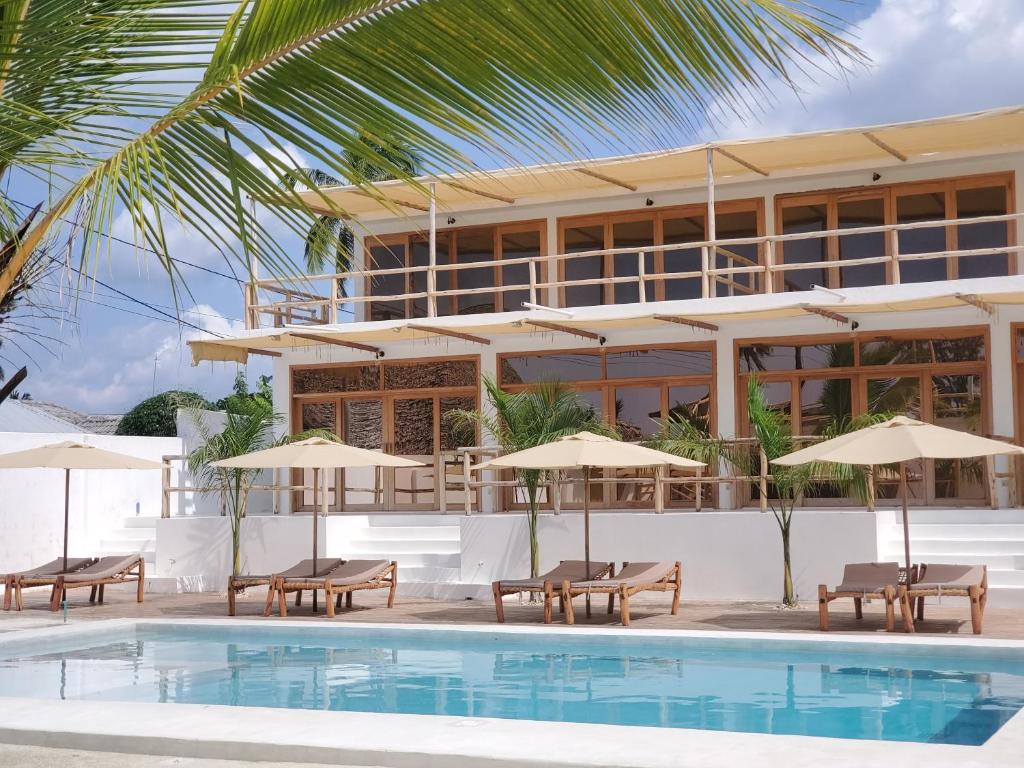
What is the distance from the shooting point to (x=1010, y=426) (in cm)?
1850

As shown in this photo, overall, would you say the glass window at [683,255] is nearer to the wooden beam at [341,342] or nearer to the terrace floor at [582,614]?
the wooden beam at [341,342]

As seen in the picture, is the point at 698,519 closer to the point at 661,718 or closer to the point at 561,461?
the point at 561,461

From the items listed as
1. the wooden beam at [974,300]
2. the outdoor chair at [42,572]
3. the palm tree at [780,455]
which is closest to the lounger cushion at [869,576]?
the palm tree at [780,455]

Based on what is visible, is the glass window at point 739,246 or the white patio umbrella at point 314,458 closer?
the white patio umbrella at point 314,458

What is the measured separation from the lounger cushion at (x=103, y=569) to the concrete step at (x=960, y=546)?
10.6m

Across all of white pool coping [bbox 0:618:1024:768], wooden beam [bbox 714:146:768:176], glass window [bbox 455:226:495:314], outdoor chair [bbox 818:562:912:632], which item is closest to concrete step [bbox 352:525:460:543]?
glass window [bbox 455:226:495:314]

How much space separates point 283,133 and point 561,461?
1230 centimetres

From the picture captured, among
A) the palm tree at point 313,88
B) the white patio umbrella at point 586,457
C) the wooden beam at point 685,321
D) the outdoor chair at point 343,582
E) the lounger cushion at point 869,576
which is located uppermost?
the wooden beam at point 685,321

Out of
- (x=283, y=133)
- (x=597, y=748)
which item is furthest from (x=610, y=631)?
(x=283, y=133)

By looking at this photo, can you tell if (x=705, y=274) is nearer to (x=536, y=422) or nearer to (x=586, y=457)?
(x=536, y=422)

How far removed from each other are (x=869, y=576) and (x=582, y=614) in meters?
3.69

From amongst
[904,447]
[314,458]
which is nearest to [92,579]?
[314,458]

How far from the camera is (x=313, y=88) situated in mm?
2318

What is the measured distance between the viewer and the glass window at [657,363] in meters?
20.7
